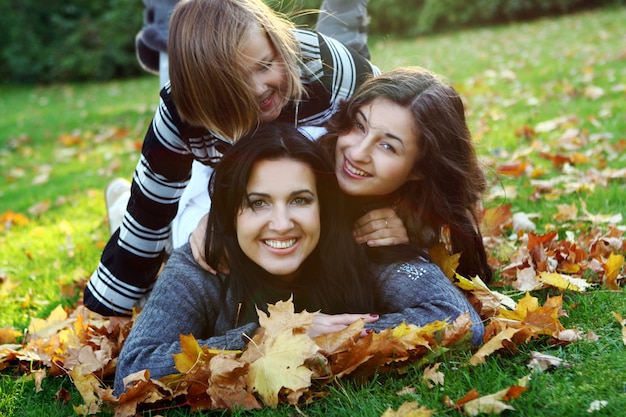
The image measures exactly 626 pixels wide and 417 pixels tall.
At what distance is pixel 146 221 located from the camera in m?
2.90

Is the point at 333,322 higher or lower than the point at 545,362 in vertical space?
lower

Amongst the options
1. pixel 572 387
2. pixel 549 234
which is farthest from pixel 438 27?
pixel 572 387

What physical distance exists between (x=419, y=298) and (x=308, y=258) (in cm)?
45

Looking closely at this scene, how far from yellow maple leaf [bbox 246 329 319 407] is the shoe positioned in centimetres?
205

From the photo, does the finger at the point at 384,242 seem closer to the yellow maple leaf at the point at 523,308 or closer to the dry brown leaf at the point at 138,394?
the yellow maple leaf at the point at 523,308

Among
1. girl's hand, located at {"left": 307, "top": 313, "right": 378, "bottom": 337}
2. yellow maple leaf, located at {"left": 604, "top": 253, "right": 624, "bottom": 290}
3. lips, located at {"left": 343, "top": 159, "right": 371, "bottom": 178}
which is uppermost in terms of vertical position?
lips, located at {"left": 343, "top": 159, "right": 371, "bottom": 178}

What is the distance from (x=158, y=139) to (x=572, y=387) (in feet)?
6.05

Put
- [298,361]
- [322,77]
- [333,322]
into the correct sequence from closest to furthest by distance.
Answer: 1. [298,361]
2. [333,322]
3. [322,77]

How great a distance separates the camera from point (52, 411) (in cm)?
223

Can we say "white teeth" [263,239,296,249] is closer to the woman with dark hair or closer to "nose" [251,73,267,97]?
the woman with dark hair

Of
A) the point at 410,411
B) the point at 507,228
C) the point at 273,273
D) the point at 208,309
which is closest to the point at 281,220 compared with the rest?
the point at 273,273

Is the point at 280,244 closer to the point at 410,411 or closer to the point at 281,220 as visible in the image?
the point at 281,220

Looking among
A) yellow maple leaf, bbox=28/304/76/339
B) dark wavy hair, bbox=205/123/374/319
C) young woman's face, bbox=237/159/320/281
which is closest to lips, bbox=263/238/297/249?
young woman's face, bbox=237/159/320/281

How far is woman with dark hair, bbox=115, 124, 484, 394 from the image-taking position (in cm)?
225
